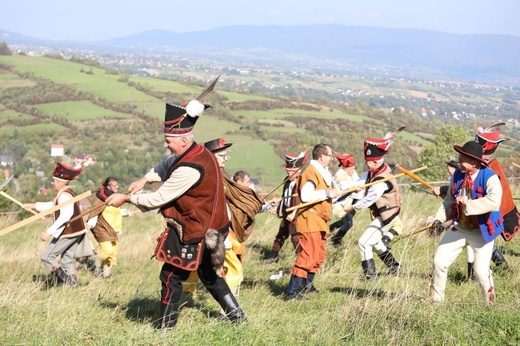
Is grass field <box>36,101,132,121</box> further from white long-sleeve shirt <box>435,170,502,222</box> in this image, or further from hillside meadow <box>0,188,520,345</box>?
white long-sleeve shirt <box>435,170,502,222</box>

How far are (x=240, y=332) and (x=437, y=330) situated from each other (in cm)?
145

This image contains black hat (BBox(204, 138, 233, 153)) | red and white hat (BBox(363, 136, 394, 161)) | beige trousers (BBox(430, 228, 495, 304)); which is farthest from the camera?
red and white hat (BBox(363, 136, 394, 161))

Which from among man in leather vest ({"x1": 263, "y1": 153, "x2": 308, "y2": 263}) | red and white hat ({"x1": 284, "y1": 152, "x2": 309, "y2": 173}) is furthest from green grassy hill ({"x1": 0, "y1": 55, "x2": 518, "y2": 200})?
red and white hat ({"x1": 284, "y1": 152, "x2": 309, "y2": 173})

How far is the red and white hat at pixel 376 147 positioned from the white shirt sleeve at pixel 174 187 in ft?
9.50

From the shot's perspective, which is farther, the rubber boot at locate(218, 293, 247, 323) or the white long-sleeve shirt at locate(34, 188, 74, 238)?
the white long-sleeve shirt at locate(34, 188, 74, 238)

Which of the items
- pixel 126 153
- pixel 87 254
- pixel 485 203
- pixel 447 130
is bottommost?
pixel 126 153

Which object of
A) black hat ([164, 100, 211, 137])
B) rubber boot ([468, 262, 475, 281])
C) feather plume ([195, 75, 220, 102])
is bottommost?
rubber boot ([468, 262, 475, 281])

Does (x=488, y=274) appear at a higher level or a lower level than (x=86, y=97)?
higher

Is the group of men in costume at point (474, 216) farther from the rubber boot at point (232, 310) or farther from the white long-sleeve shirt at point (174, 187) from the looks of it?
the white long-sleeve shirt at point (174, 187)

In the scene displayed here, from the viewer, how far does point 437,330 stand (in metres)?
4.47

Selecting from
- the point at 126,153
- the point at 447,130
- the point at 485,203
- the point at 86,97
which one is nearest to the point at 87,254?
the point at 485,203

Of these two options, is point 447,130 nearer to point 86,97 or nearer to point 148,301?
point 148,301

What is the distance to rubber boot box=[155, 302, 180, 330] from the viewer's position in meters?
4.90

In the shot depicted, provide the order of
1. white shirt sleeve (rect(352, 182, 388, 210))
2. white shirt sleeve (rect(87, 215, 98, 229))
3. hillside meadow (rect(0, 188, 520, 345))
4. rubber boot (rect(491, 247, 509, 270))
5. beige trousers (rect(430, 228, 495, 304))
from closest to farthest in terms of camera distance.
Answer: hillside meadow (rect(0, 188, 520, 345))
beige trousers (rect(430, 228, 495, 304))
white shirt sleeve (rect(352, 182, 388, 210))
rubber boot (rect(491, 247, 509, 270))
white shirt sleeve (rect(87, 215, 98, 229))
